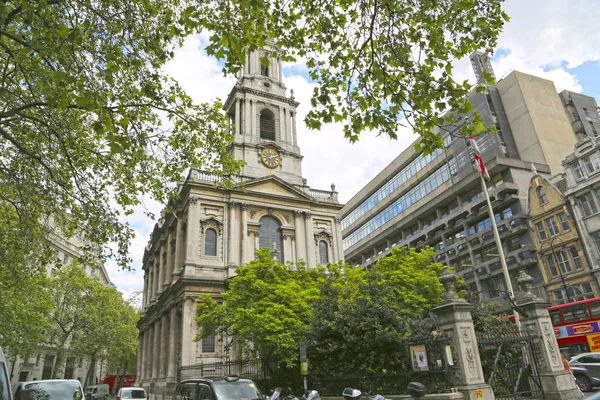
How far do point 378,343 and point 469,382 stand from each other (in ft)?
13.5

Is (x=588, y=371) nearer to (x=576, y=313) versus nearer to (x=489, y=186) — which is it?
(x=576, y=313)

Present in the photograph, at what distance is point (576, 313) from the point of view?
24109mm

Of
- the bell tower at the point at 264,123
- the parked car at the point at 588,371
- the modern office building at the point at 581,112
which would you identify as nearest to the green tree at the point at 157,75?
the parked car at the point at 588,371

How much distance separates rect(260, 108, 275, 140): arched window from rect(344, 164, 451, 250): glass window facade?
23527 mm

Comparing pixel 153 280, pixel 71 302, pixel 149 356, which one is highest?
pixel 153 280

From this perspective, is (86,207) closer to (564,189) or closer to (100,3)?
(100,3)

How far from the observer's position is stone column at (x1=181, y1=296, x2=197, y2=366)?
29.7 meters

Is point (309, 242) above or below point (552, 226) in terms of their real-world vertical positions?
below

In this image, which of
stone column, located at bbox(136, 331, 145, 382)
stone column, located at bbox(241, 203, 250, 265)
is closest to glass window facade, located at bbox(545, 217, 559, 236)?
stone column, located at bbox(241, 203, 250, 265)

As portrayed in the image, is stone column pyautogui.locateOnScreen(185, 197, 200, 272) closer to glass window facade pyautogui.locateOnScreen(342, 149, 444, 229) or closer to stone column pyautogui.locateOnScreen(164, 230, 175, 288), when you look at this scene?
stone column pyautogui.locateOnScreen(164, 230, 175, 288)

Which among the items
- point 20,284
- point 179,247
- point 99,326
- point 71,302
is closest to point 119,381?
point 99,326

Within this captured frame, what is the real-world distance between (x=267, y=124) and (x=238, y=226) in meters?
14.1

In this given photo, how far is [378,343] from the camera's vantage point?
49.9ft

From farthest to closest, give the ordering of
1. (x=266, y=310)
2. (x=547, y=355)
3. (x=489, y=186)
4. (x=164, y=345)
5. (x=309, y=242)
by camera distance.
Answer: (x=489, y=186), (x=309, y=242), (x=164, y=345), (x=266, y=310), (x=547, y=355)
